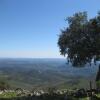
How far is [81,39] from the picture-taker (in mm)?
43500

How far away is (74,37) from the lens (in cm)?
4391

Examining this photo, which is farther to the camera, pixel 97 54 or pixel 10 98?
pixel 97 54

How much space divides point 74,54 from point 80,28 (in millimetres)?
4454

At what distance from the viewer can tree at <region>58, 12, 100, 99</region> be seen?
43.1m

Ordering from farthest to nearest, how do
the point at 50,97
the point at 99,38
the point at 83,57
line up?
the point at 83,57, the point at 99,38, the point at 50,97

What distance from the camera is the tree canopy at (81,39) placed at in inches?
1697

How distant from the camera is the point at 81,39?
143ft

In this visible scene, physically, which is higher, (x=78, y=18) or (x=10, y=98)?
(x=78, y=18)

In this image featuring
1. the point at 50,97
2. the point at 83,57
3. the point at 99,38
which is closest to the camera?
the point at 50,97

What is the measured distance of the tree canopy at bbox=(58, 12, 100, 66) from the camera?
4309cm

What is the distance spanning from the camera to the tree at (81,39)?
141ft

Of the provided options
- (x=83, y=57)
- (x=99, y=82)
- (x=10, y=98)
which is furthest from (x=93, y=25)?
(x=10, y=98)

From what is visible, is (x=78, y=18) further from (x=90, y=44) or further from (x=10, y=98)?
(x=10, y=98)

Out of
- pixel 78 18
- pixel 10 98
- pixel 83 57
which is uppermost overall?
pixel 78 18
